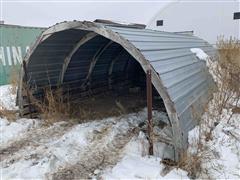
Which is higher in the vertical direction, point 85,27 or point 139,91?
point 85,27

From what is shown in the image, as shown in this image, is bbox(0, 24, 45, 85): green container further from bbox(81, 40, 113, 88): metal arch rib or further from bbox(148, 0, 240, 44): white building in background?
bbox(148, 0, 240, 44): white building in background

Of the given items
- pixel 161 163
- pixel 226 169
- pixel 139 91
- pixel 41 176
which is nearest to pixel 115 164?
pixel 161 163

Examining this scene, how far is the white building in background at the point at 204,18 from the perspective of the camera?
16.7 meters

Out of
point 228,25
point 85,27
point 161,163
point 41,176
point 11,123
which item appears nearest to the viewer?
point 41,176

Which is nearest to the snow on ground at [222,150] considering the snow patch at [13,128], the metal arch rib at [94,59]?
the snow patch at [13,128]

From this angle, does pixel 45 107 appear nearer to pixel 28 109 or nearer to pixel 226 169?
pixel 28 109

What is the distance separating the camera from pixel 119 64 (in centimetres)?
990

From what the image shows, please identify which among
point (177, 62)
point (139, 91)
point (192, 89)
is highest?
point (177, 62)

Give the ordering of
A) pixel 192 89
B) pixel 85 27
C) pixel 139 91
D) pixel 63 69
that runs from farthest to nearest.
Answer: pixel 139 91 → pixel 63 69 → pixel 192 89 → pixel 85 27

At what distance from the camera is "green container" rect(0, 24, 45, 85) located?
1174 cm

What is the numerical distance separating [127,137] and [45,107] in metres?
2.16

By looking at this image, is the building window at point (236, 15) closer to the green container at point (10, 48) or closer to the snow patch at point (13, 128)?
the green container at point (10, 48)

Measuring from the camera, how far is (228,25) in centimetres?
1688

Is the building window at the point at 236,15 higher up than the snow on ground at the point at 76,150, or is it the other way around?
the building window at the point at 236,15
